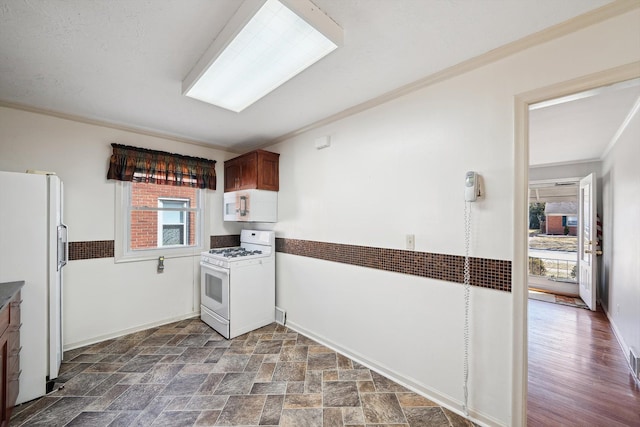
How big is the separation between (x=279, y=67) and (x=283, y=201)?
1927 millimetres

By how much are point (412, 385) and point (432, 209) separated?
4.87ft

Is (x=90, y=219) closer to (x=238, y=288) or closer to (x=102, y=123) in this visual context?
(x=102, y=123)

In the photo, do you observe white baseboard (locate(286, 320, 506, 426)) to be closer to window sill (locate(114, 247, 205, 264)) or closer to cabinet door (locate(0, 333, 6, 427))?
window sill (locate(114, 247, 205, 264))

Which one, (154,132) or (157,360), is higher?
(154,132)

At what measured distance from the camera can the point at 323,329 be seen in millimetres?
2900

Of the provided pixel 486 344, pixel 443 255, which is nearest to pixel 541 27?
pixel 443 255

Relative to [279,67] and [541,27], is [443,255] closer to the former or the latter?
[541,27]

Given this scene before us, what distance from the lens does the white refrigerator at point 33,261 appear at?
193 centimetres

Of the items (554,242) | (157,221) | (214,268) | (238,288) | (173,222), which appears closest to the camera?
(238,288)

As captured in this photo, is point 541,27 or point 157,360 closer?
point 541,27

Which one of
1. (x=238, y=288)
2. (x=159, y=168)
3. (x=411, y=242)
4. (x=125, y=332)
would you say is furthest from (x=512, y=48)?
(x=125, y=332)

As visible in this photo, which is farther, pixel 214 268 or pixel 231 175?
pixel 231 175

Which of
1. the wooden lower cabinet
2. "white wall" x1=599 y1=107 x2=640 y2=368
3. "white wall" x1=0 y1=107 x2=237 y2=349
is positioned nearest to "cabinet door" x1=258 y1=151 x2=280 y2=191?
"white wall" x1=0 y1=107 x2=237 y2=349

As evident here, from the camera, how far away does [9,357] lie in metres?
1.69
